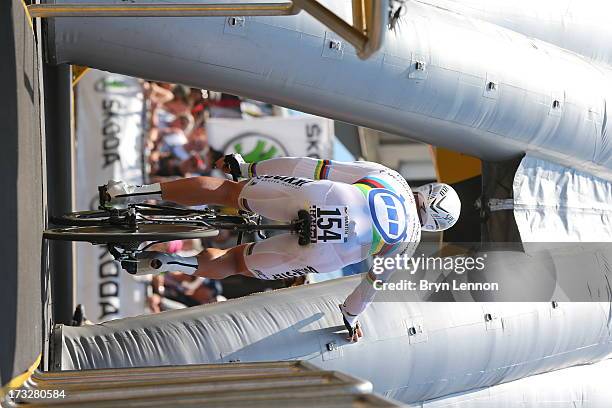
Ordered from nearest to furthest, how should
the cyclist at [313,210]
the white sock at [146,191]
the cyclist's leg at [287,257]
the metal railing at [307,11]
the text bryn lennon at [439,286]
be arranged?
the metal railing at [307,11] < the white sock at [146,191] < the cyclist at [313,210] < the cyclist's leg at [287,257] < the text bryn lennon at [439,286]

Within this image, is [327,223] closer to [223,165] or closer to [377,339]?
[223,165]

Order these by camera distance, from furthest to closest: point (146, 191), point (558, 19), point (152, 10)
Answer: point (558, 19)
point (146, 191)
point (152, 10)

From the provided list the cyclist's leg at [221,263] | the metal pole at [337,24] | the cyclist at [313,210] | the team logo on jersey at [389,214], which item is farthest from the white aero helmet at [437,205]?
the metal pole at [337,24]

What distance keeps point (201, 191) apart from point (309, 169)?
0.50 metres

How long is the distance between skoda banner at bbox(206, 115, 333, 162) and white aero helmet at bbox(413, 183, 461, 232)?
8.17 ft

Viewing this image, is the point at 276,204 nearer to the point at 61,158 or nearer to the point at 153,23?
the point at 153,23

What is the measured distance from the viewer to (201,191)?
346cm

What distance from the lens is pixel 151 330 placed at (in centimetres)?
357

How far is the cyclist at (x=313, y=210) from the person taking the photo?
11.3 ft

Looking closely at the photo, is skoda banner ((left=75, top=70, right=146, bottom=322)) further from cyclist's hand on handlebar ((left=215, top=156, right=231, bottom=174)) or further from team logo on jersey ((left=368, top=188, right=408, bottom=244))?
team logo on jersey ((left=368, top=188, right=408, bottom=244))

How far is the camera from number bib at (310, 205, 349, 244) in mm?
3521

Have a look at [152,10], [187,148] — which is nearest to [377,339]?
[152,10]

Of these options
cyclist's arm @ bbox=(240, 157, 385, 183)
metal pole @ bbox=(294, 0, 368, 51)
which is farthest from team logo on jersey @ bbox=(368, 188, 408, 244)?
metal pole @ bbox=(294, 0, 368, 51)

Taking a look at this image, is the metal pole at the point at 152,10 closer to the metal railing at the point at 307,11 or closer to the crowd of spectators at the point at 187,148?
the metal railing at the point at 307,11
